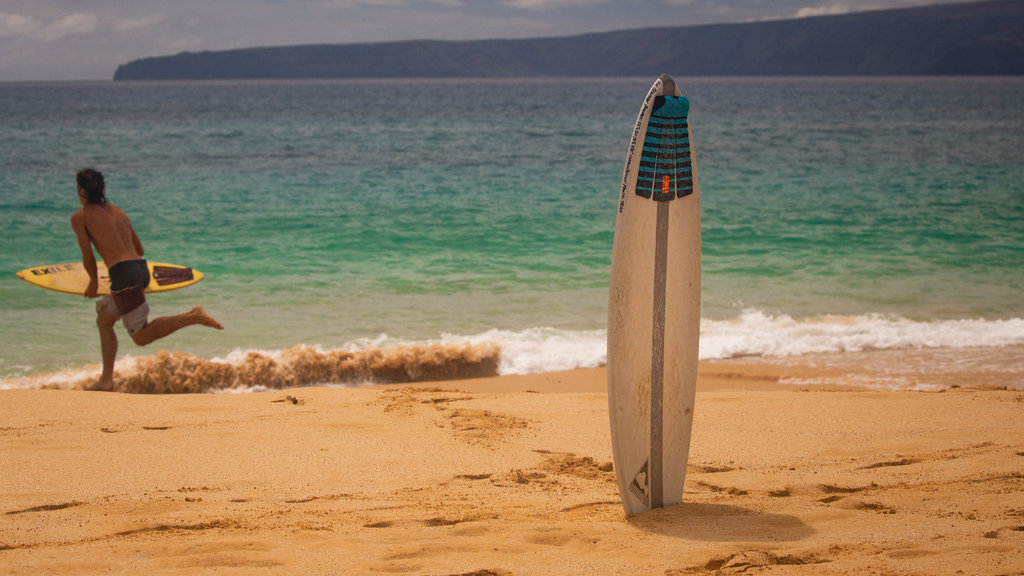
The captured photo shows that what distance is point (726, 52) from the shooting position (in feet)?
556

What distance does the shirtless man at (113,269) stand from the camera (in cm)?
590

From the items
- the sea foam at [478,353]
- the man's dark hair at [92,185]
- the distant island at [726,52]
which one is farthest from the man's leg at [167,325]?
the distant island at [726,52]

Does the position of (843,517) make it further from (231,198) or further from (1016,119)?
(1016,119)

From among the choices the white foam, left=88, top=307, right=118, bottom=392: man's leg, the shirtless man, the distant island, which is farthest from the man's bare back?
the distant island

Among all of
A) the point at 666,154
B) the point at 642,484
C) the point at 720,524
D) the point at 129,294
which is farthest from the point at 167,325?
the point at 720,524

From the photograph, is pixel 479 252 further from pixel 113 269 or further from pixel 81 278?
pixel 113 269

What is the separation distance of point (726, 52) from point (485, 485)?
7013 inches

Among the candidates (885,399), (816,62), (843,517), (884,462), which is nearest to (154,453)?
(843,517)

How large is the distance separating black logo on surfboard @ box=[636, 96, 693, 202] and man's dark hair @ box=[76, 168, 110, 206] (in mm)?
4305

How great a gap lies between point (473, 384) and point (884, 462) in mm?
3435

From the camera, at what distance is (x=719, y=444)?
15.1 feet

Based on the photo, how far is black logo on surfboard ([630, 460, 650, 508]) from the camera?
11.3ft

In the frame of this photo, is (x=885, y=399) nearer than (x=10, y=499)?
No

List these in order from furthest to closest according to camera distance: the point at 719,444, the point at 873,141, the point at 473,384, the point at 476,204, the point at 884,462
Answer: the point at 873,141 < the point at 476,204 < the point at 473,384 < the point at 719,444 < the point at 884,462
